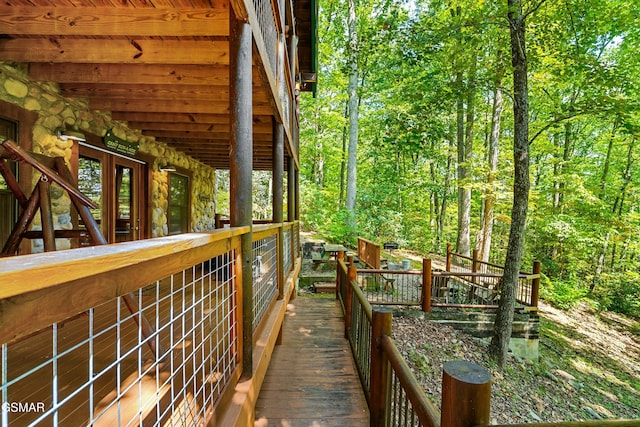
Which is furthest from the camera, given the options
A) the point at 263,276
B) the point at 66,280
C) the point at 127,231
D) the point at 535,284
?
the point at 535,284

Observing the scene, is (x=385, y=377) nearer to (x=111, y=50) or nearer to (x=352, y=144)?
(x=111, y=50)

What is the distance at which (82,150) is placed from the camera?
12.8 feet

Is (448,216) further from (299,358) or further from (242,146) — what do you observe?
(242,146)

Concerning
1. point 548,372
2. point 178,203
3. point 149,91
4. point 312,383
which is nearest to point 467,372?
point 312,383

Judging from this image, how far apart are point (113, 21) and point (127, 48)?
37 cm

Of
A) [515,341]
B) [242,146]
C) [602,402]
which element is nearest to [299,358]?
[242,146]

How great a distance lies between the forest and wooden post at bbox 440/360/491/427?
17.9 ft

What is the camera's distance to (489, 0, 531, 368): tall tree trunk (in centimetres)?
545

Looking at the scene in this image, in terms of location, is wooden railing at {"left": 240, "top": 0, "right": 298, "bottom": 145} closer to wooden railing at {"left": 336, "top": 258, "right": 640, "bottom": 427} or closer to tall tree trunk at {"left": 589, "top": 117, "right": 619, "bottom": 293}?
wooden railing at {"left": 336, "top": 258, "right": 640, "bottom": 427}

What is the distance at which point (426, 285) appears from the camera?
618cm

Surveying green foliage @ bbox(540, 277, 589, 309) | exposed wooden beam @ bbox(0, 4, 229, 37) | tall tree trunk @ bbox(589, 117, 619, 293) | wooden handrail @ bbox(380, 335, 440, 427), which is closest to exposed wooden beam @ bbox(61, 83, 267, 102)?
exposed wooden beam @ bbox(0, 4, 229, 37)

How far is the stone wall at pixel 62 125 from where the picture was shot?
9.64 ft

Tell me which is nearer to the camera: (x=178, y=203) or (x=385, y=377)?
(x=385, y=377)

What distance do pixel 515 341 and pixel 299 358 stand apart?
17.2 feet
